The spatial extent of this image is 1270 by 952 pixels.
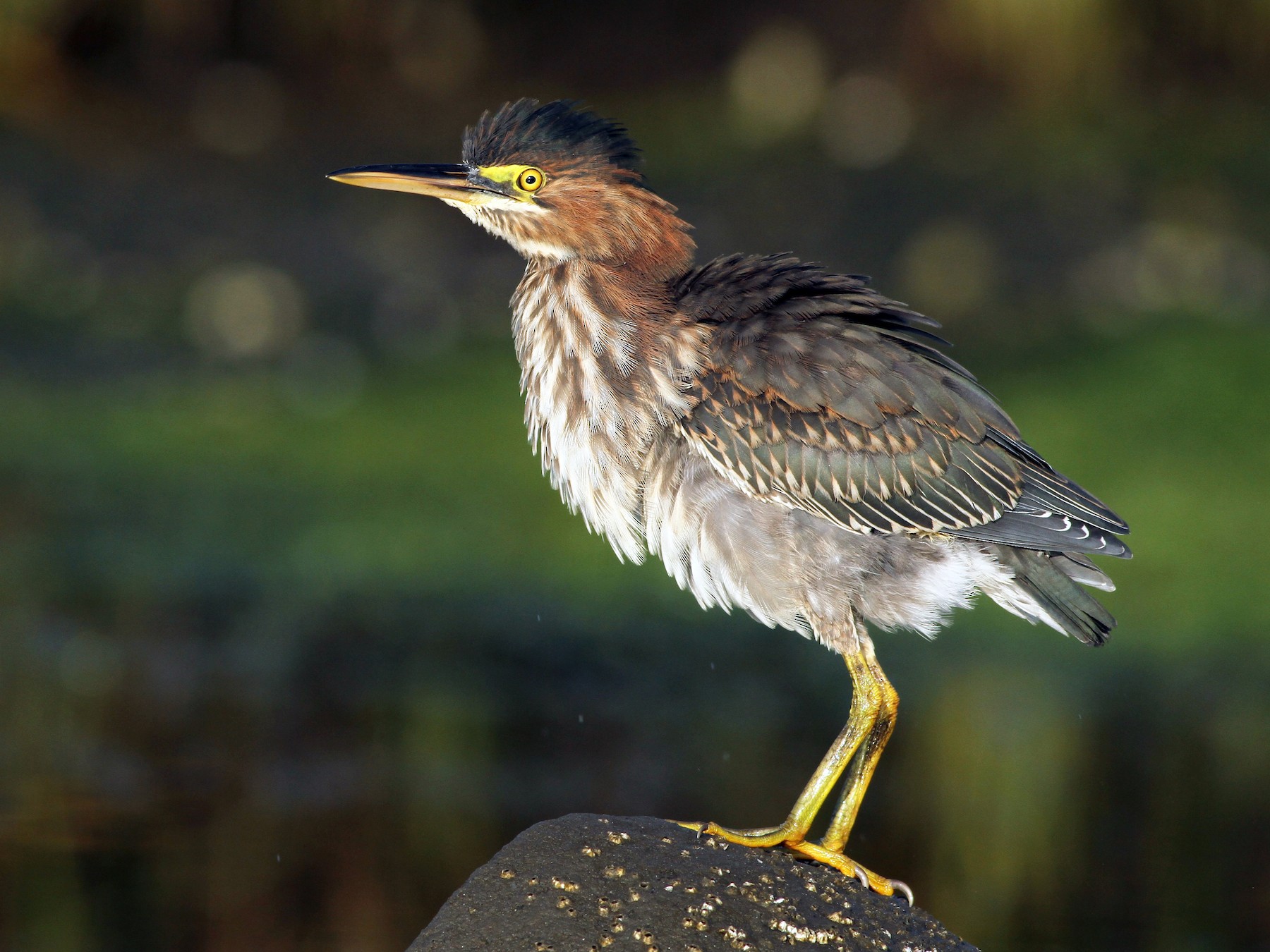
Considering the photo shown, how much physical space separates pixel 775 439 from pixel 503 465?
22.3 ft

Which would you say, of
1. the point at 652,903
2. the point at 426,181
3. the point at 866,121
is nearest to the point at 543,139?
the point at 426,181

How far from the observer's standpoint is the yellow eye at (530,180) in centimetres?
543

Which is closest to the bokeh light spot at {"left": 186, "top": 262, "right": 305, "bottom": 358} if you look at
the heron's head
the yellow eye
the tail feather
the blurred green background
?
the blurred green background

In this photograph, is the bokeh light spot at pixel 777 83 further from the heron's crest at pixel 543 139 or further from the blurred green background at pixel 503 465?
the heron's crest at pixel 543 139

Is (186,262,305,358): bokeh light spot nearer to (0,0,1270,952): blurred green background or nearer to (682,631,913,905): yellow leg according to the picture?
(0,0,1270,952): blurred green background

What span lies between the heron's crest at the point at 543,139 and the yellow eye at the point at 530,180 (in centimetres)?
3

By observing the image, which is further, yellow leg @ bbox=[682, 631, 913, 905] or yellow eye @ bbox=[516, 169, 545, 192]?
yellow eye @ bbox=[516, 169, 545, 192]

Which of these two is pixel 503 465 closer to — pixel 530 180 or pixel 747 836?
pixel 530 180

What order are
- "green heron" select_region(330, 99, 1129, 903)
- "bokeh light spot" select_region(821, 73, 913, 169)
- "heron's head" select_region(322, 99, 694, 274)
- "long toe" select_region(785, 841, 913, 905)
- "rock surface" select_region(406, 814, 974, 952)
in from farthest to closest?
"bokeh light spot" select_region(821, 73, 913, 169) < "heron's head" select_region(322, 99, 694, 274) < "green heron" select_region(330, 99, 1129, 903) < "long toe" select_region(785, 841, 913, 905) < "rock surface" select_region(406, 814, 974, 952)

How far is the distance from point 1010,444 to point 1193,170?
394 inches

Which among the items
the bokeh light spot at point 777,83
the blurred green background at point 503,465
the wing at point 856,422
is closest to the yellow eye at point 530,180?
the wing at point 856,422

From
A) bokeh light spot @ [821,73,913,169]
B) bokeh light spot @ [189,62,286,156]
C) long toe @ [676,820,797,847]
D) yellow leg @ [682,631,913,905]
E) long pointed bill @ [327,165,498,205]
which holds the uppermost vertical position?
bokeh light spot @ [821,73,913,169]

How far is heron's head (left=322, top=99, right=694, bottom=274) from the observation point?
5.41m

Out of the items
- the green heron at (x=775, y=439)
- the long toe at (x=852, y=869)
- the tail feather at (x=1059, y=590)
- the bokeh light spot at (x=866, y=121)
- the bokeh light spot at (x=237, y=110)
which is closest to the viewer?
the long toe at (x=852, y=869)
